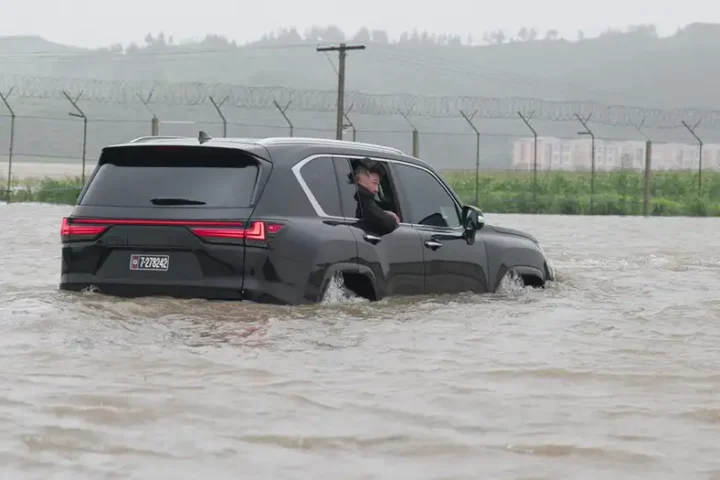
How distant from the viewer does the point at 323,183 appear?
1046 cm

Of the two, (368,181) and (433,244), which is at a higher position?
(368,181)

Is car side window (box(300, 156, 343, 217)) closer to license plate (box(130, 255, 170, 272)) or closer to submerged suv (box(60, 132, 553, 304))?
submerged suv (box(60, 132, 553, 304))

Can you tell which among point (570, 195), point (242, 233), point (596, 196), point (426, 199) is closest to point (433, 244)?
point (426, 199)

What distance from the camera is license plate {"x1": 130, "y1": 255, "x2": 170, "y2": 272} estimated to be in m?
9.84

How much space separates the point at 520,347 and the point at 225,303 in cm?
189

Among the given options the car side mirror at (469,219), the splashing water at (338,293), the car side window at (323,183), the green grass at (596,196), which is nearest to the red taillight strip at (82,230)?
the car side window at (323,183)

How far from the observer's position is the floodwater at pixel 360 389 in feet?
19.8

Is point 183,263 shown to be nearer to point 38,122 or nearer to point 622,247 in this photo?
point 622,247

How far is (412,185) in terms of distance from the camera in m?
11.5

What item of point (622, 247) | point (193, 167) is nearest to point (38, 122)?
point (622, 247)

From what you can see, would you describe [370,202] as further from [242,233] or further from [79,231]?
[79,231]

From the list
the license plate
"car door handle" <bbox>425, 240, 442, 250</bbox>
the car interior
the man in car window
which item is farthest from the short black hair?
the license plate

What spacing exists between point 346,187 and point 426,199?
45.8 inches

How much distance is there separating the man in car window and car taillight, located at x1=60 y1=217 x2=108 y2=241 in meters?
1.80
